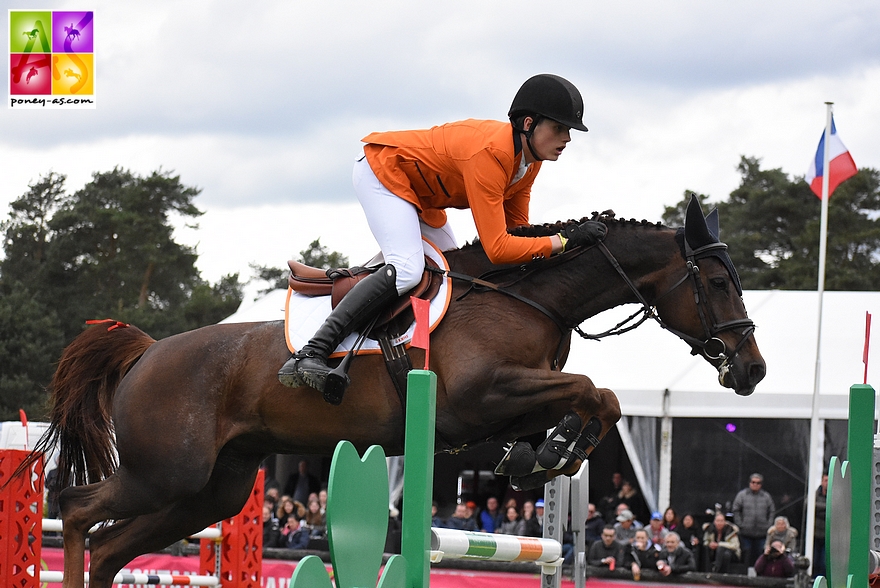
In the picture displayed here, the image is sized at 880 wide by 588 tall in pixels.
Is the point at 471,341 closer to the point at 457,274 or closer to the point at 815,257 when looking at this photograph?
the point at 457,274

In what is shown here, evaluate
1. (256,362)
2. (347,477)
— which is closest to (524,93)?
(256,362)

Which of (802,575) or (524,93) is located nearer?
(524,93)

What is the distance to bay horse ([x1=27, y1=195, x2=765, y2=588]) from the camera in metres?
3.48

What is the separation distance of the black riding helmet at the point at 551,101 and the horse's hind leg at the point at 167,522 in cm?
175

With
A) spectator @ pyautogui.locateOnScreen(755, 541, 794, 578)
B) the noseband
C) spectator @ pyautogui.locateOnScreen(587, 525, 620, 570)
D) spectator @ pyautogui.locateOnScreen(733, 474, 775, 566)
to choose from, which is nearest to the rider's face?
the noseband

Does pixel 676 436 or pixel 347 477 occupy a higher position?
pixel 347 477

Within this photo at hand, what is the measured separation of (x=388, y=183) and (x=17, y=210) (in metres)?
32.7

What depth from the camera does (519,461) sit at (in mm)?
3289

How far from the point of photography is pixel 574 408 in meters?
3.37

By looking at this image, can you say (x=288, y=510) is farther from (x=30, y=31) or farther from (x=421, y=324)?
(x=421, y=324)

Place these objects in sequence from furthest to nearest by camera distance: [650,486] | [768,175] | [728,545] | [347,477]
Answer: [768,175] → [650,486] → [728,545] → [347,477]

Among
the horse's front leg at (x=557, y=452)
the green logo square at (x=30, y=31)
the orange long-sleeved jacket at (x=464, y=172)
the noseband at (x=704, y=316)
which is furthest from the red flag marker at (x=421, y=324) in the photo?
the green logo square at (x=30, y=31)

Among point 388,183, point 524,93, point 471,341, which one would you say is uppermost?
point 524,93

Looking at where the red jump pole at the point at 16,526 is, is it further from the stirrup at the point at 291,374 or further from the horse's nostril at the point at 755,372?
the horse's nostril at the point at 755,372
